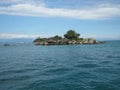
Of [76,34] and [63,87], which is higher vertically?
[76,34]

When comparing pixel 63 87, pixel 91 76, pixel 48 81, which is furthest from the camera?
pixel 91 76

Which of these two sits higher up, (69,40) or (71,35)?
(71,35)

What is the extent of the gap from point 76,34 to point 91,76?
524 feet

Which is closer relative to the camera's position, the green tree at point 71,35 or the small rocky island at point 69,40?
the small rocky island at point 69,40

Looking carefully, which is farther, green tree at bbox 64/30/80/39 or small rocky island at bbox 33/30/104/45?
green tree at bbox 64/30/80/39

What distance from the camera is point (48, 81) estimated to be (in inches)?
1147

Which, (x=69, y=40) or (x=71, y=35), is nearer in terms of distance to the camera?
(x=69, y=40)

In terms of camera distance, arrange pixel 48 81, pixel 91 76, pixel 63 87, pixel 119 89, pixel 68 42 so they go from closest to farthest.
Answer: pixel 119 89
pixel 63 87
pixel 48 81
pixel 91 76
pixel 68 42

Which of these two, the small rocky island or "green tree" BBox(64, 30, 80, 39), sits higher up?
"green tree" BBox(64, 30, 80, 39)

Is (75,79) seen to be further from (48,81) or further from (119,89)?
(119,89)

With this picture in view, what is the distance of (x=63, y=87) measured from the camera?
2592 centimetres

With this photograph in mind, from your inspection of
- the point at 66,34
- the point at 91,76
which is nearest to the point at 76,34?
the point at 66,34

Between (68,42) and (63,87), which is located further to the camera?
(68,42)

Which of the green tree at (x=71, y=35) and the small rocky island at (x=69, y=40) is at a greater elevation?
the green tree at (x=71, y=35)
